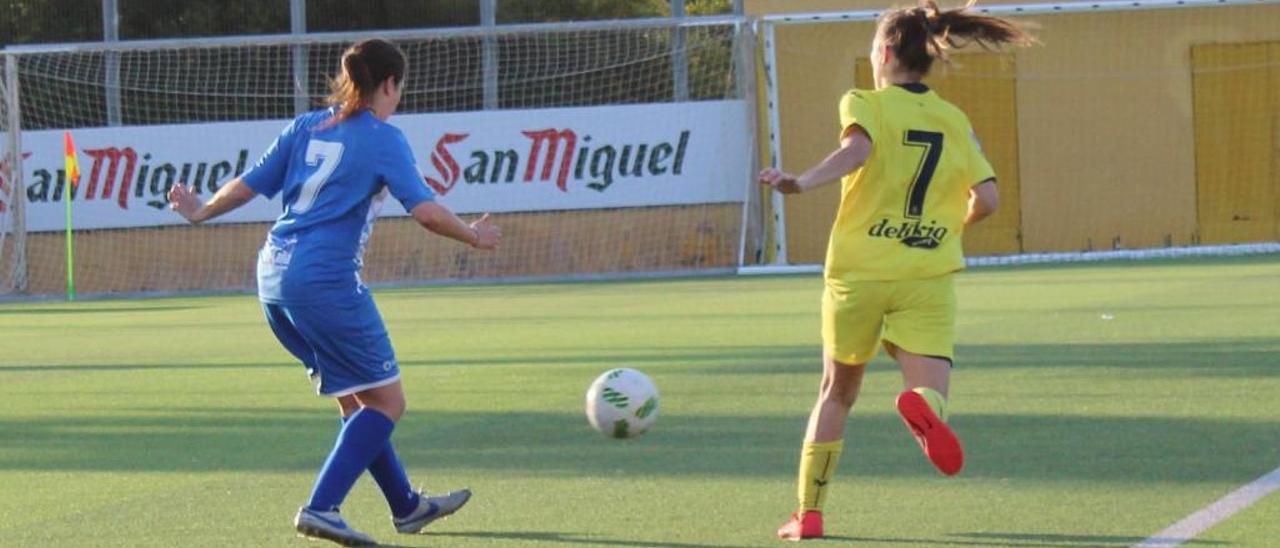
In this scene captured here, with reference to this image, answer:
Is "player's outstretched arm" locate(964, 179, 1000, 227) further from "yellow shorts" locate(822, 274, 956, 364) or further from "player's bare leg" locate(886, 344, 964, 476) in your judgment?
"player's bare leg" locate(886, 344, 964, 476)

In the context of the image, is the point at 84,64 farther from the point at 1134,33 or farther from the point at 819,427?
the point at 819,427

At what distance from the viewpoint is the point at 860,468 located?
26.7 ft

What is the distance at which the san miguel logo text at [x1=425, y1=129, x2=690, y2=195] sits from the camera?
25.6m

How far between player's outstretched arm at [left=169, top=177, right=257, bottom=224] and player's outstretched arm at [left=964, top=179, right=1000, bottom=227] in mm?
2346

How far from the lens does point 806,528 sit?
650cm

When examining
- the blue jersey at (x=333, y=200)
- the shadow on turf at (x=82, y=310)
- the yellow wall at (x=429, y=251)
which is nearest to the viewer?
the blue jersey at (x=333, y=200)

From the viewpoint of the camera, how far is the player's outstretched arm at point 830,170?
19.8 feet

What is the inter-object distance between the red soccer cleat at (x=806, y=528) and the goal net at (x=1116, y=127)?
20.3 metres

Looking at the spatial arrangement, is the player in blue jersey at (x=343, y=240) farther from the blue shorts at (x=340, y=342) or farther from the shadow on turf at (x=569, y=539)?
the shadow on turf at (x=569, y=539)

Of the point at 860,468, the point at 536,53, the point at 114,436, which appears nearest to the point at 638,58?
the point at 536,53

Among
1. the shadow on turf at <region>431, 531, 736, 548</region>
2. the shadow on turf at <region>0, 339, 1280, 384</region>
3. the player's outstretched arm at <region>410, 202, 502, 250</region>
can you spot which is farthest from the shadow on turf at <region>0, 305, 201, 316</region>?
the player's outstretched arm at <region>410, 202, 502, 250</region>

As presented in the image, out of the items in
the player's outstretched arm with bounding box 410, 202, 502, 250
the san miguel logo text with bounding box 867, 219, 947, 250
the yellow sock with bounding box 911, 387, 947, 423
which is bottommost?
the yellow sock with bounding box 911, 387, 947, 423

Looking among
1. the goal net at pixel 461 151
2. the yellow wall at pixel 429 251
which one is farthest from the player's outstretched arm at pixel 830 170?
the yellow wall at pixel 429 251

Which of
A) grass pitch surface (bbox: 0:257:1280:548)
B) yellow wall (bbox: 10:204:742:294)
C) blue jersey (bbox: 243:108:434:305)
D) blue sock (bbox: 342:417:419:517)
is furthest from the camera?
yellow wall (bbox: 10:204:742:294)
